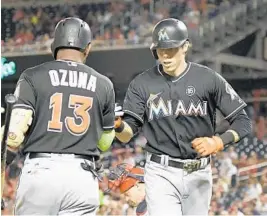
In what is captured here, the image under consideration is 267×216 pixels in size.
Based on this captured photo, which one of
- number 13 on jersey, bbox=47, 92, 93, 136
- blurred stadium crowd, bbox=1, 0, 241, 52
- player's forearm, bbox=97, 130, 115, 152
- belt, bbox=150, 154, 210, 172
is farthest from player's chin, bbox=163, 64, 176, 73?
blurred stadium crowd, bbox=1, 0, 241, 52

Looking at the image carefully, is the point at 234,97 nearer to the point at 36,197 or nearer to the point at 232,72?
the point at 36,197

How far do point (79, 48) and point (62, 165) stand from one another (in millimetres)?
650

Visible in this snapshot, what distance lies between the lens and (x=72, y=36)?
409 centimetres

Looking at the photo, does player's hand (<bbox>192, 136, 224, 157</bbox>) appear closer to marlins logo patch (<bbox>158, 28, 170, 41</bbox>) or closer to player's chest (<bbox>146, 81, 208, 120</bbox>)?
player's chest (<bbox>146, 81, 208, 120</bbox>)

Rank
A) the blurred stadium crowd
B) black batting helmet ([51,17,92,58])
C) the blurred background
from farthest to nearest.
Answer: the blurred stadium crowd < the blurred background < black batting helmet ([51,17,92,58])

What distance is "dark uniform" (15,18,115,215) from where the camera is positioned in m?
3.84

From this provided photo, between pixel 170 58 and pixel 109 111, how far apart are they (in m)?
0.94

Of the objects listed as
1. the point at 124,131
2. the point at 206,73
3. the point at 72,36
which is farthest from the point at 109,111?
the point at 206,73

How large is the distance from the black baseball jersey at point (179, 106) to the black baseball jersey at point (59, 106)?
1.00 metres

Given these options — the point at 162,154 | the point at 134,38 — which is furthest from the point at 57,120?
the point at 134,38

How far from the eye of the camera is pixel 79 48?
13.4 ft

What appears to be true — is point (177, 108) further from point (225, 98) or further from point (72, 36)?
point (72, 36)

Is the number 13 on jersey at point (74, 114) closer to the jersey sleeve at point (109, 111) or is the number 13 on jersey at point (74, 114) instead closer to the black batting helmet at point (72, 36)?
the jersey sleeve at point (109, 111)

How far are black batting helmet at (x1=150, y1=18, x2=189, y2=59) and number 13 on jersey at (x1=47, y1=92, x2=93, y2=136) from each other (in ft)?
3.67
